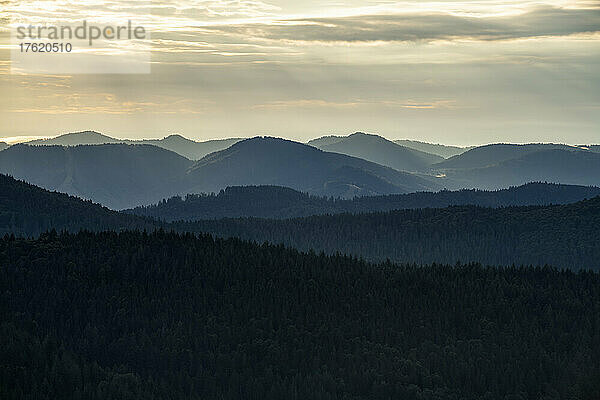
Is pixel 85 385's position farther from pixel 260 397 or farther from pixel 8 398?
pixel 260 397

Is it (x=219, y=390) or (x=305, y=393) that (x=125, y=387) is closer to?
(x=219, y=390)

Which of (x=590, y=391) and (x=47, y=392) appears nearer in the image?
(x=47, y=392)

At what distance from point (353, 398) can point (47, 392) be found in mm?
67236

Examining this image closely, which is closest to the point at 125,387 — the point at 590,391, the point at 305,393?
the point at 305,393

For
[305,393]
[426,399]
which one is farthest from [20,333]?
[426,399]

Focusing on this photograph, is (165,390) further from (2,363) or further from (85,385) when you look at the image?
(2,363)

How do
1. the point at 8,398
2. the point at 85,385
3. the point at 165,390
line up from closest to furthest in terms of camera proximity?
the point at 8,398 → the point at 85,385 → the point at 165,390

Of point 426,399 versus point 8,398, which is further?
point 426,399

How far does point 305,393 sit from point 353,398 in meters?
11.0

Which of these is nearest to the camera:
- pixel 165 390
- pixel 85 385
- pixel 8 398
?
pixel 8 398

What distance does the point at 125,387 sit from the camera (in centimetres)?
17675

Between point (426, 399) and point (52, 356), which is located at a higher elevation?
point (52, 356)

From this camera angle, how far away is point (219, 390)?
19575cm

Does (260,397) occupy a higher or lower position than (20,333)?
lower
